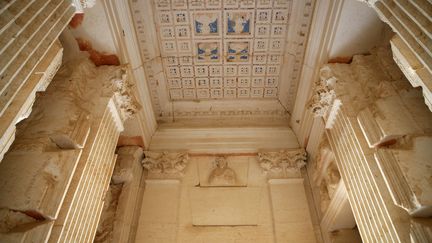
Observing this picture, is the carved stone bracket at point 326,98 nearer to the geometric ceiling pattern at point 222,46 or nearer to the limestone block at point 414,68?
the geometric ceiling pattern at point 222,46

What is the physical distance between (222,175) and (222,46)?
181cm

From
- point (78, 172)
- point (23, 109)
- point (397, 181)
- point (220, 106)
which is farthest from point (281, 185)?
point (23, 109)

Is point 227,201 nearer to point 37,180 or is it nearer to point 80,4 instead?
point 37,180

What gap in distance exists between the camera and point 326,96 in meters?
3.76

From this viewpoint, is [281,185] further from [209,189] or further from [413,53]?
[413,53]

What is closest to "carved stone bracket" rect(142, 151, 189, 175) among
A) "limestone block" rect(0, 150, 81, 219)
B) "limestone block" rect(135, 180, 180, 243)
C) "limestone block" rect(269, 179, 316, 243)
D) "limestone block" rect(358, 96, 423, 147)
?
"limestone block" rect(135, 180, 180, 243)

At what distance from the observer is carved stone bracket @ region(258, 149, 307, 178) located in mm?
4840

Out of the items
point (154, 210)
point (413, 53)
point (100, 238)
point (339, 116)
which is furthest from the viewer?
point (154, 210)

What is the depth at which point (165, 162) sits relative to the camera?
4930 millimetres

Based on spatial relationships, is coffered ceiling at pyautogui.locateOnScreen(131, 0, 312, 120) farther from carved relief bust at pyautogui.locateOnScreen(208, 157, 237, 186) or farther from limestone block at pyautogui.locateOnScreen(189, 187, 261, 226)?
limestone block at pyautogui.locateOnScreen(189, 187, 261, 226)

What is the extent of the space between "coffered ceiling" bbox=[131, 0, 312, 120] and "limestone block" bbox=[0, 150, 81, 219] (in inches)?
81.3

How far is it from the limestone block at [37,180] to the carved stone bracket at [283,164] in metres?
2.76

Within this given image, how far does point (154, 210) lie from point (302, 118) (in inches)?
96.2

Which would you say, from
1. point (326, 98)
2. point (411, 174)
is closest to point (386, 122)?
point (411, 174)
